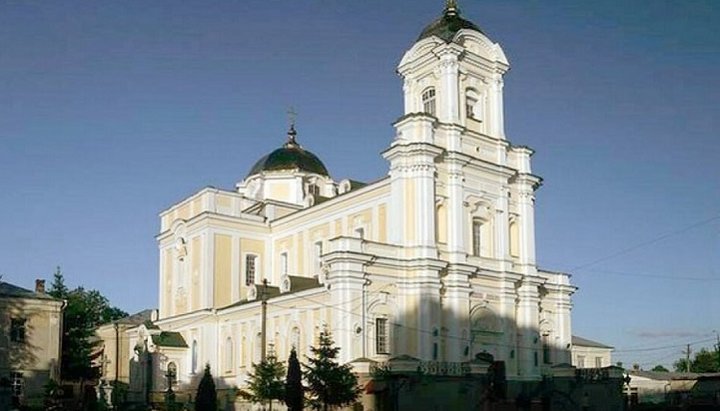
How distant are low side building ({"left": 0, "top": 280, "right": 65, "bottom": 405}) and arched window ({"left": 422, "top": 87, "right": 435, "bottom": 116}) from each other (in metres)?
21.2

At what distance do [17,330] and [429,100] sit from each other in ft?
78.0

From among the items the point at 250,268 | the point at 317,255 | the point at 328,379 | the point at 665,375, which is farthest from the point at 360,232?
the point at 665,375

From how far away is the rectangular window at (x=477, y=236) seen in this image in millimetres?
45406

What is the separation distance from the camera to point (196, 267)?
5141 cm

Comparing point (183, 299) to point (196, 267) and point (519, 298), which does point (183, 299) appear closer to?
point (196, 267)

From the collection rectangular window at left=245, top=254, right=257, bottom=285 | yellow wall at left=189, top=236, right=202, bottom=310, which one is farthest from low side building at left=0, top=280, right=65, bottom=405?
rectangular window at left=245, top=254, right=257, bottom=285

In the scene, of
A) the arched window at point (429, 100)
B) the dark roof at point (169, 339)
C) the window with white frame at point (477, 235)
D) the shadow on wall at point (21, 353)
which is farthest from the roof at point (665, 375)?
the shadow on wall at point (21, 353)

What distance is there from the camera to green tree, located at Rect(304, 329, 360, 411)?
3412 centimetres

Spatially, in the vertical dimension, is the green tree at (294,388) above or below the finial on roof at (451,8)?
below

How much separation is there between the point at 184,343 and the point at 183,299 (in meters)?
3.28

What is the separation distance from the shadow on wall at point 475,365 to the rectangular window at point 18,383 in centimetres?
1670

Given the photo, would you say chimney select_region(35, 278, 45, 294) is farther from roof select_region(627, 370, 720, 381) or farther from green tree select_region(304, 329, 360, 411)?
roof select_region(627, 370, 720, 381)

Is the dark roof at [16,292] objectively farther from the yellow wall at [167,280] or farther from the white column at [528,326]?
the white column at [528,326]

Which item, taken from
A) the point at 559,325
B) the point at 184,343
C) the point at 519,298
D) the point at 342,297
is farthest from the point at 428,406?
the point at 184,343
